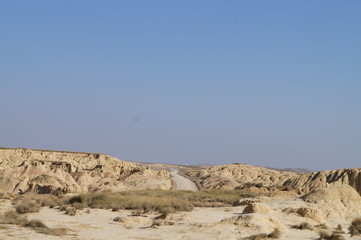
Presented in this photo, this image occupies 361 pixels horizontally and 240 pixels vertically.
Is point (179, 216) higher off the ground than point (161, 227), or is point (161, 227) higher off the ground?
point (179, 216)

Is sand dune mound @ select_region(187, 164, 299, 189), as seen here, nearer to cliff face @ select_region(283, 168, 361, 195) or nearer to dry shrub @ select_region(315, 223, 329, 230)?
cliff face @ select_region(283, 168, 361, 195)

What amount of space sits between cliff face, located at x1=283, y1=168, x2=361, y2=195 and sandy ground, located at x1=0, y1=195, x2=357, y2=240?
19.5 metres

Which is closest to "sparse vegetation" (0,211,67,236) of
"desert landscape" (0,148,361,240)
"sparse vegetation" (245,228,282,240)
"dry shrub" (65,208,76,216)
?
"desert landscape" (0,148,361,240)

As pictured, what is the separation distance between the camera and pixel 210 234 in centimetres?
1895

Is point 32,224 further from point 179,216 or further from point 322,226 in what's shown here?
point 322,226

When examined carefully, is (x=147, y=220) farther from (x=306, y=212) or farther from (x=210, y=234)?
(x=306, y=212)

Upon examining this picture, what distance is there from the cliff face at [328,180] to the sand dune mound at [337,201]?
1328cm

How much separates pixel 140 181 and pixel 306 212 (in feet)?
115

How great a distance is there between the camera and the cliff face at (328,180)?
44556mm

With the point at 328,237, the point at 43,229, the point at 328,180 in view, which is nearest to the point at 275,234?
the point at 328,237

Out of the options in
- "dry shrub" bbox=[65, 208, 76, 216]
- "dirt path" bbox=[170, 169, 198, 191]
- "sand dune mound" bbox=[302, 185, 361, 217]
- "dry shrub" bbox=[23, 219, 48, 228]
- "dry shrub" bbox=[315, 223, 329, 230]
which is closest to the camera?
"dry shrub" bbox=[23, 219, 48, 228]

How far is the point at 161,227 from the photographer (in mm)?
20922

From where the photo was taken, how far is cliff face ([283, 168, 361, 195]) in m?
44.6

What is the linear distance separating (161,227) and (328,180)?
35.4 metres
